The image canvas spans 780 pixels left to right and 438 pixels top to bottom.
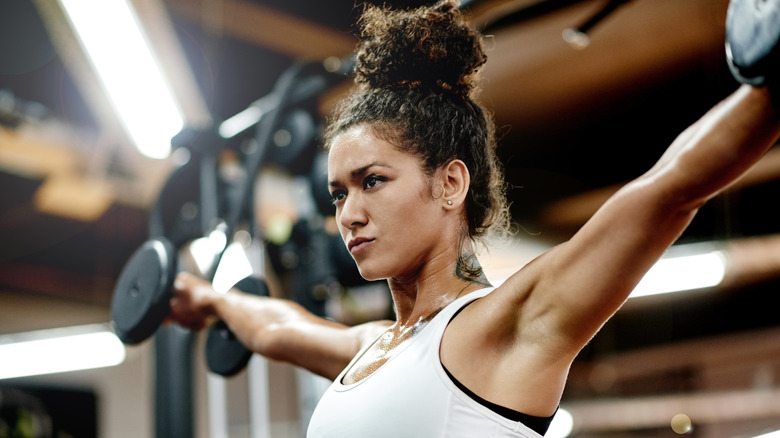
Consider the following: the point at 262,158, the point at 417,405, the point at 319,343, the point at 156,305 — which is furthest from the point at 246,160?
the point at 417,405

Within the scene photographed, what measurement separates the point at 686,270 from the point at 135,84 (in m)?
4.21

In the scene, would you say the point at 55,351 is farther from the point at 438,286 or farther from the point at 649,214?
the point at 649,214

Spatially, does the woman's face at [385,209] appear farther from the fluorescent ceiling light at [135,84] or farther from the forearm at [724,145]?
the fluorescent ceiling light at [135,84]

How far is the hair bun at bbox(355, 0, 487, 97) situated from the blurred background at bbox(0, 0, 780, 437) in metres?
0.29

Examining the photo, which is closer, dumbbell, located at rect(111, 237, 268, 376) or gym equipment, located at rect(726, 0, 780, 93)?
gym equipment, located at rect(726, 0, 780, 93)

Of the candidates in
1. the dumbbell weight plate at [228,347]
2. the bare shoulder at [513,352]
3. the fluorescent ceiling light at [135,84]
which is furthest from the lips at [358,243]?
the fluorescent ceiling light at [135,84]

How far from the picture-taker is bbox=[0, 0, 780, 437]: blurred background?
269cm

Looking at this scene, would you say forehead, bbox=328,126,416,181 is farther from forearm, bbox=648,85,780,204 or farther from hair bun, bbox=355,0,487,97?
forearm, bbox=648,85,780,204

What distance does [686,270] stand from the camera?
5.46 metres

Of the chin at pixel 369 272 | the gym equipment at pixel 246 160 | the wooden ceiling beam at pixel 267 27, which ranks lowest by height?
the chin at pixel 369 272

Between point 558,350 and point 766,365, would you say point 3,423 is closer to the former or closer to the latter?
→ point 558,350

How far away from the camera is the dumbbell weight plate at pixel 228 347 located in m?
1.78

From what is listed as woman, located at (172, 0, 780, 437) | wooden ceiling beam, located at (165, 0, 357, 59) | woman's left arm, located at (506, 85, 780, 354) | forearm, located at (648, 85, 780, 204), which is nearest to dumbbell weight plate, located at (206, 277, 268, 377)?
woman, located at (172, 0, 780, 437)

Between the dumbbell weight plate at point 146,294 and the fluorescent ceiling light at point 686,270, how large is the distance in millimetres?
3892
